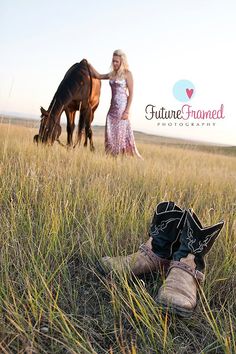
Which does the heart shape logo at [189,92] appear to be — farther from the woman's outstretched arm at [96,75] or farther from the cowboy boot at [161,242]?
the cowboy boot at [161,242]

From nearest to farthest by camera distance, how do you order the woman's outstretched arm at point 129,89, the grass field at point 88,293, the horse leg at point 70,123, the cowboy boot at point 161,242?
the grass field at point 88,293, the cowboy boot at point 161,242, the woman's outstretched arm at point 129,89, the horse leg at point 70,123

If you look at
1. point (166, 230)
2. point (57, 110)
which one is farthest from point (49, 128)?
point (166, 230)

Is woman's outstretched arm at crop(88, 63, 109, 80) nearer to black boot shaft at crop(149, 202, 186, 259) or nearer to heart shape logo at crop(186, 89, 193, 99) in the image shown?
heart shape logo at crop(186, 89, 193, 99)

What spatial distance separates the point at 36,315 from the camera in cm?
127

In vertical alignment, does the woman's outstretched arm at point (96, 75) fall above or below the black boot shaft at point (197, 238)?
above

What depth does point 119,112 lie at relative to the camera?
243 inches

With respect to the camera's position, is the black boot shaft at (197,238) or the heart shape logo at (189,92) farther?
the heart shape logo at (189,92)

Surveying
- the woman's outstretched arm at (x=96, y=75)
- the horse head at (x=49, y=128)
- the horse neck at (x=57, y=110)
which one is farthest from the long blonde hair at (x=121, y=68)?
the horse head at (x=49, y=128)

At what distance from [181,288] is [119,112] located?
4.91 metres

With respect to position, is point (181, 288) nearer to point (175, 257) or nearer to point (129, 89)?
point (175, 257)

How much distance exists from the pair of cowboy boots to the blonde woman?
4.07 m

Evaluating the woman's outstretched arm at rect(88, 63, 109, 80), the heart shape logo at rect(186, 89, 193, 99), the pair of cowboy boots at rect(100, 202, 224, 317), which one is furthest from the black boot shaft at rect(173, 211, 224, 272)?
the woman's outstretched arm at rect(88, 63, 109, 80)

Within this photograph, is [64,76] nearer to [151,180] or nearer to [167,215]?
[151,180]

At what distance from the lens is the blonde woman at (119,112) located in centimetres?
579
